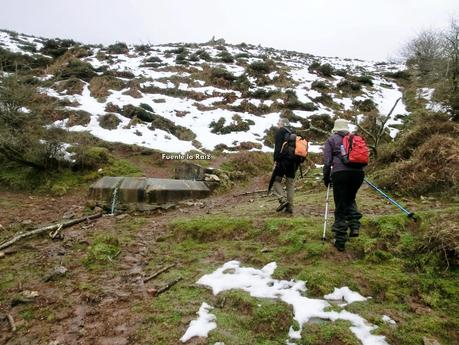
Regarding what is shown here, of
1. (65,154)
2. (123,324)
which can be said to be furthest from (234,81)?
(123,324)

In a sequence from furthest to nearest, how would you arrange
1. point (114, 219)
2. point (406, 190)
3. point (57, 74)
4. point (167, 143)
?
point (57, 74) → point (167, 143) → point (114, 219) → point (406, 190)

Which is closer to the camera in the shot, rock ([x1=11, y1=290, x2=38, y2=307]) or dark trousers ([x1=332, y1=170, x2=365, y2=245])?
rock ([x1=11, y1=290, x2=38, y2=307])

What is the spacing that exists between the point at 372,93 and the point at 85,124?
24.1 m

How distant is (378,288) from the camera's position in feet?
14.4

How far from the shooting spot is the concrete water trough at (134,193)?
10211 mm

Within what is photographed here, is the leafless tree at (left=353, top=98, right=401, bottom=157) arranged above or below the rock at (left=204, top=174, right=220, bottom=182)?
above

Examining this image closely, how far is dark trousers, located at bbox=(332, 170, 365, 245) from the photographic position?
533 cm

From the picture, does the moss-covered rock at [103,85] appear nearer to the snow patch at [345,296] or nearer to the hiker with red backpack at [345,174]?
the hiker with red backpack at [345,174]

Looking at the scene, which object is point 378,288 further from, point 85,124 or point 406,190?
point 85,124

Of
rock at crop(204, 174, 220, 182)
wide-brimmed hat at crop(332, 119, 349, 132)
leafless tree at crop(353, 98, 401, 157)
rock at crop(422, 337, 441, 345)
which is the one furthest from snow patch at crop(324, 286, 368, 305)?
rock at crop(204, 174, 220, 182)

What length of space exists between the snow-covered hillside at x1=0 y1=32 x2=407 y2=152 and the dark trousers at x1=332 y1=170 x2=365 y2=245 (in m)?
12.6

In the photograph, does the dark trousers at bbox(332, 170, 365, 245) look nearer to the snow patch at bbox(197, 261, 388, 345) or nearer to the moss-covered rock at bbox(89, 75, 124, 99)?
the snow patch at bbox(197, 261, 388, 345)

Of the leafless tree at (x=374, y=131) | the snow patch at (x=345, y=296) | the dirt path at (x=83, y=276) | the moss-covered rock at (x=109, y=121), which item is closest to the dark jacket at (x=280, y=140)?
the dirt path at (x=83, y=276)

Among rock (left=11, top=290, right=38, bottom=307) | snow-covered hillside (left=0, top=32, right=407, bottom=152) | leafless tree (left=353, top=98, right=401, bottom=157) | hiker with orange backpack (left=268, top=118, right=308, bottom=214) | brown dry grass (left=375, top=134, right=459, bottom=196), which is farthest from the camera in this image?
snow-covered hillside (left=0, top=32, right=407, bottom=152)
